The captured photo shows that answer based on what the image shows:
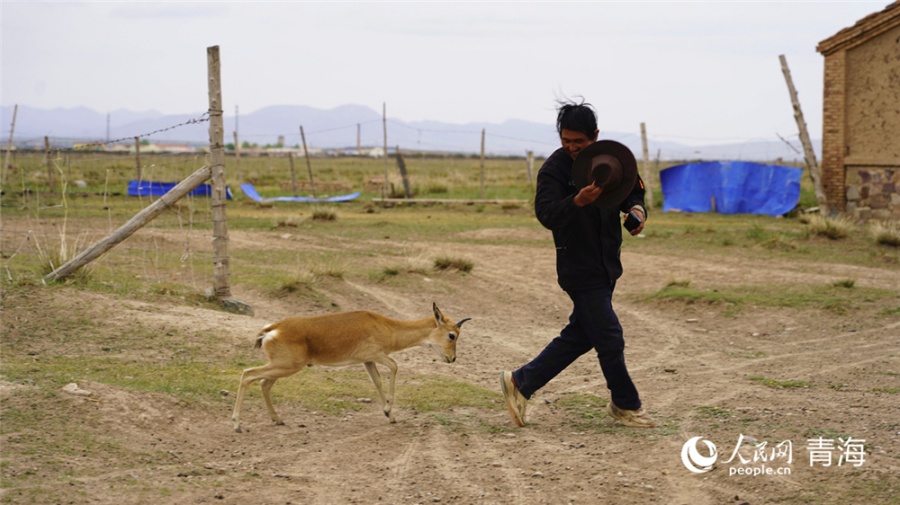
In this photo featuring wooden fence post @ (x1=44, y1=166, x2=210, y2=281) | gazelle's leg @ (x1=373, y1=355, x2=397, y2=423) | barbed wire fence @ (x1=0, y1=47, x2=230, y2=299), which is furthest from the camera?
barbed wire fence @ (x1=0, y1=47, x2=230, y2=299)

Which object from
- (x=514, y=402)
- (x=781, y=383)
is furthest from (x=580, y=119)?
(x=781, y=383)

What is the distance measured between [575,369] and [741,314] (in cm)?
417

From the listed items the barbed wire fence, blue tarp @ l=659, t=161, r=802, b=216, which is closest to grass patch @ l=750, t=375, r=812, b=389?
the barbed wire fence

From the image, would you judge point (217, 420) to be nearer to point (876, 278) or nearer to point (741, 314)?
point (741, 314)

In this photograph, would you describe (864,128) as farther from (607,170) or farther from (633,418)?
(607,170)

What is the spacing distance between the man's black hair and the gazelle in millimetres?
2091

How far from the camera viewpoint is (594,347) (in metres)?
7.11

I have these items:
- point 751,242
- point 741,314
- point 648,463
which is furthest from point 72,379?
point 751,242

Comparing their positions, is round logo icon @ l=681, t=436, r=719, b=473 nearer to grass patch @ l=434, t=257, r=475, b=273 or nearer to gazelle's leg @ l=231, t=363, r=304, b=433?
gazelle's leg @ l=231, t=363, r=304, b=433

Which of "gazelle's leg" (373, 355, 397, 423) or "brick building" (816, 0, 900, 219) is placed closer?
"gazelle's leg" (373, 355, 397, 423)

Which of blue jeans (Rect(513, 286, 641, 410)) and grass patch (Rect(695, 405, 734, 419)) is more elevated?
blue jeans (Rect(513, 286, 641, 410))

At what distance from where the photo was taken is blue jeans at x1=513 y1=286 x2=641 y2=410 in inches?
279

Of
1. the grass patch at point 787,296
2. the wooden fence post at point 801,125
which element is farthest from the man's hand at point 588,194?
the wooden fence post at point 801,125

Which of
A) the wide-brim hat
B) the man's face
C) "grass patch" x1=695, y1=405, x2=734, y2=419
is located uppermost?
the man's face
